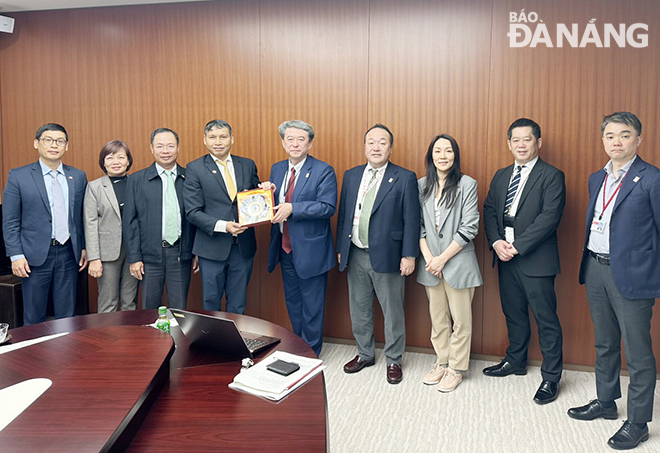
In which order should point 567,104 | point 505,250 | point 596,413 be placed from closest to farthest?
point 596,413
point 505,250
point 567,104

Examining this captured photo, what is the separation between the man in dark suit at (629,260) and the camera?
2.88 meters

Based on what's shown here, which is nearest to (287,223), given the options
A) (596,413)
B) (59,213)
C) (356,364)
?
(356,364)

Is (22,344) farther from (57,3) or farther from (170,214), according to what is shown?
(57,3)

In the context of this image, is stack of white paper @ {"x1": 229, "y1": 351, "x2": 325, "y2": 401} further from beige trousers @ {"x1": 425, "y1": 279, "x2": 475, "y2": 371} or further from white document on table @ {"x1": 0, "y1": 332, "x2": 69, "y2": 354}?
beige trousers @ {"x1": 425, "y1": 279, "x2": 475, "y2": 371}

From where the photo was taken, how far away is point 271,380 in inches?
74.2

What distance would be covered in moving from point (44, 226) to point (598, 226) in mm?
3679

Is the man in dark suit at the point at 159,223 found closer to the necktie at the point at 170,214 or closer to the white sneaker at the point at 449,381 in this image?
the necktie at the point at 170,214

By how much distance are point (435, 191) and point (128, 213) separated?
7.36 feet

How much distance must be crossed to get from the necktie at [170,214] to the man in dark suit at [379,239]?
122 cm

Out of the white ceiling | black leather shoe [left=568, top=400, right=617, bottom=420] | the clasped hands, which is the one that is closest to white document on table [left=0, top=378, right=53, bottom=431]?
the clasped hands

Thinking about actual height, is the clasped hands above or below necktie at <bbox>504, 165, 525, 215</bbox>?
below

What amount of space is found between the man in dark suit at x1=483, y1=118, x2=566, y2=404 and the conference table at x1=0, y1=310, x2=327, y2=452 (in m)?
1.98

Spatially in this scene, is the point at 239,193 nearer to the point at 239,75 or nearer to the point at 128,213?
the point at 128,213

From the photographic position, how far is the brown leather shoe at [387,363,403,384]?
3.78 m
